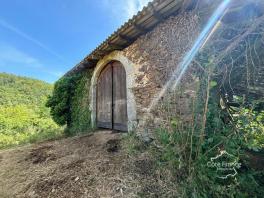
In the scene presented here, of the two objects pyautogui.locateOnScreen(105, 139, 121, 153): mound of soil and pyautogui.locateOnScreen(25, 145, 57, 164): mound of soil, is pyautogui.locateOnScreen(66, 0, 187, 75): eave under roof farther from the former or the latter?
pyautogui.locateOnScreen(25, 145, 57, 164): mound of soil

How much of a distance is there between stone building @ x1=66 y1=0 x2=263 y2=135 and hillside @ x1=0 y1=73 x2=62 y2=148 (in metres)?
4.96

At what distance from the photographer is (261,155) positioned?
2.64m

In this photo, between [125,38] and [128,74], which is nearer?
[125,38]

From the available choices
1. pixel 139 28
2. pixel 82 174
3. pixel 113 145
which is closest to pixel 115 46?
pixel 139 28

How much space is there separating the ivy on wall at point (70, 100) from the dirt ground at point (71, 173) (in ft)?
9.76

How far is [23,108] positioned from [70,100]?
28.1 feet

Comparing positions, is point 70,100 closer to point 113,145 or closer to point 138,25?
point 113,145

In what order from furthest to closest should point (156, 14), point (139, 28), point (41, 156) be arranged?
point (41, 156)
point (139, 28)
point (156, 14)

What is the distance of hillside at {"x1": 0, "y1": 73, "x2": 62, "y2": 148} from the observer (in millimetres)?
10039

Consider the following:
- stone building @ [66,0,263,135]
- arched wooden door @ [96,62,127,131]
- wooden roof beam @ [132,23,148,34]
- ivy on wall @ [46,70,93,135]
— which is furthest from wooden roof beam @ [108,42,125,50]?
ivy on wall @ [46,70,93,135]

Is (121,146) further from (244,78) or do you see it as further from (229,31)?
(229,31)

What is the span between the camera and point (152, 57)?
413cm

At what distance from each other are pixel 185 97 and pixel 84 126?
4958mm

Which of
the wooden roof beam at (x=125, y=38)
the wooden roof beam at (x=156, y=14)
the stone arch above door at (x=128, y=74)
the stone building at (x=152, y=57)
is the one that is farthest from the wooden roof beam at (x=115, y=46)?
the wooden roof beam at (x=156, y=14)
